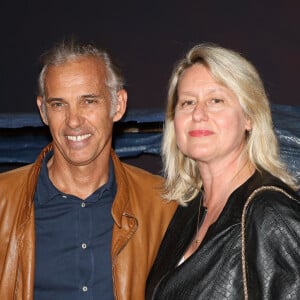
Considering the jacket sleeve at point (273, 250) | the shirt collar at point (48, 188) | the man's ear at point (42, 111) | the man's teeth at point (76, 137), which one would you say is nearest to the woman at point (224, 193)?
the jacket sleeve at point (273, 250)

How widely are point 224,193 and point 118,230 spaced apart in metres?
0.47

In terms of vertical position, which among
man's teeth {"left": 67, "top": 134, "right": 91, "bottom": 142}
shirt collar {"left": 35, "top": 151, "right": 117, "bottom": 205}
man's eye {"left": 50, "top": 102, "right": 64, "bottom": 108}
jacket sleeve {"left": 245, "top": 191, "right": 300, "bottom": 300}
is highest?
man's eye {"left": 50, "top": 102, "right": 64, "bottom": 108}

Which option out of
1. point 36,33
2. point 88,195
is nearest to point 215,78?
point 88,195

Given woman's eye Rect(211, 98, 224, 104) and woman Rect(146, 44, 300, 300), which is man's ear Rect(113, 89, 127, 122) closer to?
woman Rect(146, 44, 300, 300)

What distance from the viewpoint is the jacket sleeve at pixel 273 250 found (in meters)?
1.75

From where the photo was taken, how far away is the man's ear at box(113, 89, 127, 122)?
2557mm

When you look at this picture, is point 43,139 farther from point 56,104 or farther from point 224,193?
point 224,193

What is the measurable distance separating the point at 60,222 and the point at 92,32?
3.28m

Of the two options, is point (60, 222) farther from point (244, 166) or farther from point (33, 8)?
point (33, 8)

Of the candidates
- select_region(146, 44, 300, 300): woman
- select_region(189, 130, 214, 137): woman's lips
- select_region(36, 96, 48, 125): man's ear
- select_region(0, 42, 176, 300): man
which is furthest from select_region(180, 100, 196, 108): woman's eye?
select_region(36, 96, 48, 125): man's ear

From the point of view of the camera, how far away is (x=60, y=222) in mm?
2381

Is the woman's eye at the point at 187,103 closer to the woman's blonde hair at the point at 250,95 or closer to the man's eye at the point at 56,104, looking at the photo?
the woman's blonde hair at the point at 250,95

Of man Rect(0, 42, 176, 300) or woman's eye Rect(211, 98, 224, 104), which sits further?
man Rect(0, 42, 176, 300)

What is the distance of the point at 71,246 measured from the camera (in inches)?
92.3
